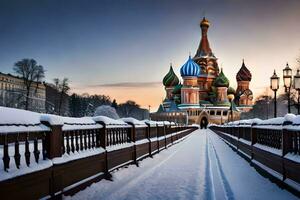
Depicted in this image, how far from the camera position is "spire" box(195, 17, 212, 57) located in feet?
407

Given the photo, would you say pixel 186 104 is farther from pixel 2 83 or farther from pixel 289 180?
pixel 289 180

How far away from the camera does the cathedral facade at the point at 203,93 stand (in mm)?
110250

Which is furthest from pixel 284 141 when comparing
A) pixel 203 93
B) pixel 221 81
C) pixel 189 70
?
pixel 203 93

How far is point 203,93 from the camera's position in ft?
388

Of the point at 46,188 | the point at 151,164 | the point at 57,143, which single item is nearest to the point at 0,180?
the point at 46,188

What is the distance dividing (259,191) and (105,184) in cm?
361

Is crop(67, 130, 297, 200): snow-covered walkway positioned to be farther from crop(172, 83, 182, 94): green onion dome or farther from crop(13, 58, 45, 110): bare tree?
crop(172, 83, 182, 94): green onion dome

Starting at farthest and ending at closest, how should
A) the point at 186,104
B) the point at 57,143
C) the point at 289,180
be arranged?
the point at 186,104 < the point at 289,180 < the point at 57,143

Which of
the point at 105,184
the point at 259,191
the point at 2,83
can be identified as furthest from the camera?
the point at 2,83

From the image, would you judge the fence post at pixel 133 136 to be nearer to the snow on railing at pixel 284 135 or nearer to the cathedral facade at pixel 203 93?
the snow on railing at pixel 284 135

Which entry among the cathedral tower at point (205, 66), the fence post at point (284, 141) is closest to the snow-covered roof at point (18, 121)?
the fence post at point (284, 141)

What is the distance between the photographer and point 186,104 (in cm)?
10981

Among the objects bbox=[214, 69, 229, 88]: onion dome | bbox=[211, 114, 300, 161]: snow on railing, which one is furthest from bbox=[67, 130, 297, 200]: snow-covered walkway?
bbox=[214, 69, 229, 88]: onion dome

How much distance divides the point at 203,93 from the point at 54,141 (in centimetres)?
11306
